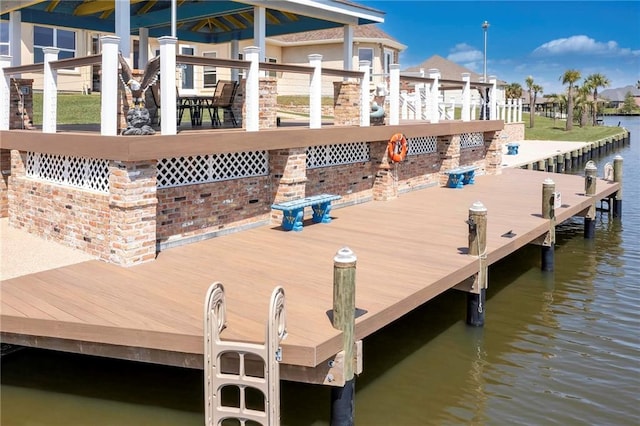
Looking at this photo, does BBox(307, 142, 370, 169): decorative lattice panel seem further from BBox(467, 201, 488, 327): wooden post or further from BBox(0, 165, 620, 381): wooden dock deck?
BBox(467, 201, 488, 327): wooden post

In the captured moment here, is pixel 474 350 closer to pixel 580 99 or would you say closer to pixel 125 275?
pixel 125 275

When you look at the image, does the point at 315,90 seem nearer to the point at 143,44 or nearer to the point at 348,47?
the point at 348,47

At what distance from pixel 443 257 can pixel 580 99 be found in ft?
185

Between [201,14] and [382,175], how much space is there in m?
5.37

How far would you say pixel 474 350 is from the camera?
8.45 meters

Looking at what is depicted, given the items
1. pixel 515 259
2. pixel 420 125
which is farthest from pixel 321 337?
pixel 420 125

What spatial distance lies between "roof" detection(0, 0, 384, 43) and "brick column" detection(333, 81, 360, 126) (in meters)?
1.73

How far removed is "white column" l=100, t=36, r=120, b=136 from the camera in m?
8.01

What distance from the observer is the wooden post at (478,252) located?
349 inches

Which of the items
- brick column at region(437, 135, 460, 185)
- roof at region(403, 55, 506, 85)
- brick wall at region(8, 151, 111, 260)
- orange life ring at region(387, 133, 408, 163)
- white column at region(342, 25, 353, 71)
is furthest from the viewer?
roof at region(403, 55, 506, 85)

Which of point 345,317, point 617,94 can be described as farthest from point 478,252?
point 617,94

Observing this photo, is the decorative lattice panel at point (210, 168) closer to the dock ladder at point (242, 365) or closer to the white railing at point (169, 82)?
the white railing at point (169, 82)

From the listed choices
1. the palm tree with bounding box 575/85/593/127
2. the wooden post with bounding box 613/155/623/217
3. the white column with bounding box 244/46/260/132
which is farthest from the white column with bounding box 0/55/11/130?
the palm tree with bounding box 575/85/593/127

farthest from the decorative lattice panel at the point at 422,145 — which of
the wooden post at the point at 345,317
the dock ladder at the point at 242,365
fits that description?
the dock ladder at the point at 242,365
